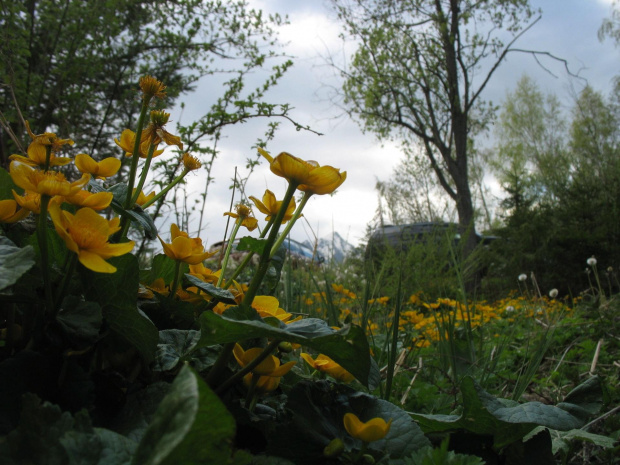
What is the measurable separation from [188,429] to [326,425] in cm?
32

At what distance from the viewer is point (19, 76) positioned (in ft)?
8.20

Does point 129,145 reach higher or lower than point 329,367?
higher

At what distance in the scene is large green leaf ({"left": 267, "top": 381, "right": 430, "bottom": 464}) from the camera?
1.77 feet

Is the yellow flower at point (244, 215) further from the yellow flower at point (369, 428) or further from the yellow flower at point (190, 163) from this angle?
the yellow flower at point (369, 428)

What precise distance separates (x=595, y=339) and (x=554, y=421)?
188 centimetres

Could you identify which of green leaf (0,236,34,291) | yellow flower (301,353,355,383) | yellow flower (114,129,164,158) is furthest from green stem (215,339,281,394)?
yellow flower (114,129,164,158)

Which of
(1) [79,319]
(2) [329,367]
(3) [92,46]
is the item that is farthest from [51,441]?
(3) [92,46]

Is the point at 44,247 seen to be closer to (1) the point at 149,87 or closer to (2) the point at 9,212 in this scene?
(2) the point at 9,212

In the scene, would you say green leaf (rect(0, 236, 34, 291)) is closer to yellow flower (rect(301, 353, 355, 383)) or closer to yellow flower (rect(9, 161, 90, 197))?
yellow flower (rect(9, 161, 90, 197))

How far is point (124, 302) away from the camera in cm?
51

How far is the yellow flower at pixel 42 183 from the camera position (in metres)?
0.46

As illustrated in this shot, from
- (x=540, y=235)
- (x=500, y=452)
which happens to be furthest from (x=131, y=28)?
(x=540, y=235)

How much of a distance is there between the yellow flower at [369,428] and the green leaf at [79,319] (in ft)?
0.92

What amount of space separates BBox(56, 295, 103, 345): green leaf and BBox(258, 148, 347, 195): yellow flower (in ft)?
0.78
